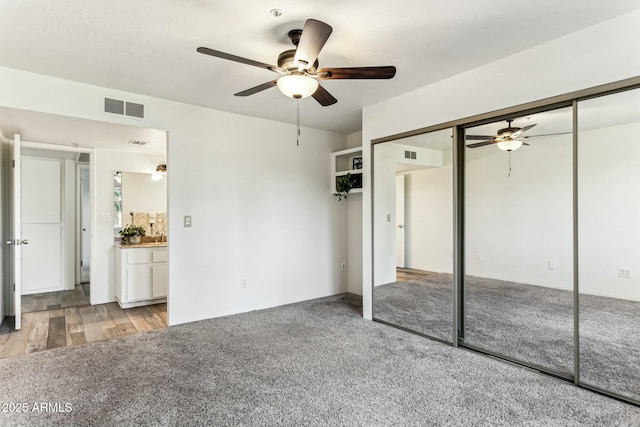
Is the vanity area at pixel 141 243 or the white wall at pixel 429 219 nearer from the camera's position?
the white wall at pixel 429 219

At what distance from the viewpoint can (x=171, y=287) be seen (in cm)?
377

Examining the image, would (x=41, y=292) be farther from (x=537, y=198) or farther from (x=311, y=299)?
(x=537, y=198)

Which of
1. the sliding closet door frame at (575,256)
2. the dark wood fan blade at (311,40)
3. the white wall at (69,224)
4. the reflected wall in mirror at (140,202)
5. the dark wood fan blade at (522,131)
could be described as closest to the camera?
the dark wood fan blade at (311,40)

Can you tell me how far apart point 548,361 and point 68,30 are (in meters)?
4.19

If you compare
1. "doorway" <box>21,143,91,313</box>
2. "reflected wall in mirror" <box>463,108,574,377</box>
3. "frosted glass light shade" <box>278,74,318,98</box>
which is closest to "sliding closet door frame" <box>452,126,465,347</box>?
"reflected wall in mirror" <box>463,108,574,377</box>

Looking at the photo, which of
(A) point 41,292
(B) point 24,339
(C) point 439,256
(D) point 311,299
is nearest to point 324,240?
(D) point 311,299

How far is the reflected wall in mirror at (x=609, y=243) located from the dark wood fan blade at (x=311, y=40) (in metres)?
1.88

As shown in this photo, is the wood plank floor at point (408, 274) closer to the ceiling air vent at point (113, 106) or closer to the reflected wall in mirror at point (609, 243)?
the reflected wall in mirror at point (609, 243)

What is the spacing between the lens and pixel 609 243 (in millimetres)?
2412

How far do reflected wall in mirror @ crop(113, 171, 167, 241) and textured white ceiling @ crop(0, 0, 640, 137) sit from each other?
223 cm

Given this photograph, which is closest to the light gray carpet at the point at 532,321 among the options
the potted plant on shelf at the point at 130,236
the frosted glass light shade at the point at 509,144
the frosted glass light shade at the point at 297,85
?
the frosted glass light shade at the point at 509,144

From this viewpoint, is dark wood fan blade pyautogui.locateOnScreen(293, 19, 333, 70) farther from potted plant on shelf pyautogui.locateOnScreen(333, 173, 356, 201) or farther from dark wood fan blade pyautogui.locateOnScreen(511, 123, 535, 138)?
potted plant on shelf pyautogui.locateOnScreen(333, 173, 356, 201)

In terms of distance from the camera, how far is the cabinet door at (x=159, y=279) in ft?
15.6

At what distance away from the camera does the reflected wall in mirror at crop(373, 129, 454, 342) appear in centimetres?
334
